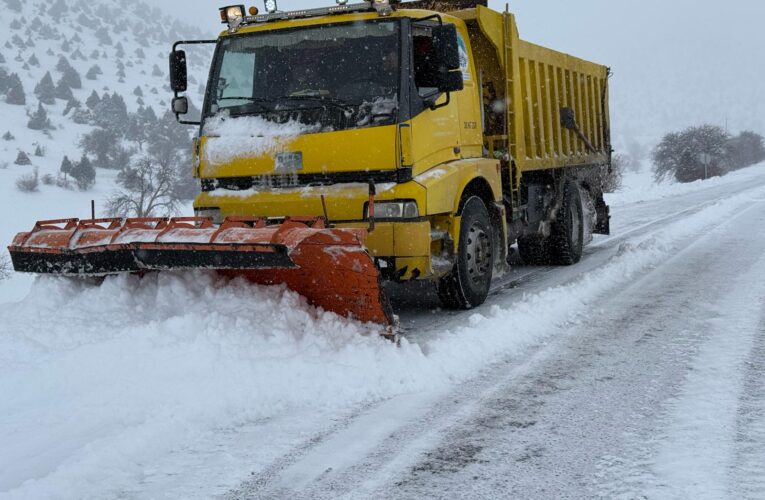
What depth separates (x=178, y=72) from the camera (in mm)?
6344

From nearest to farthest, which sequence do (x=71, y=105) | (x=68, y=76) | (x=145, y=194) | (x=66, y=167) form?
(x=145, y=194), (x=66, y=167), (x=71, y=105), (x=68, y=76)

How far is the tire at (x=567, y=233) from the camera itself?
888cm

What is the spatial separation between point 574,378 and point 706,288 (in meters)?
3.38

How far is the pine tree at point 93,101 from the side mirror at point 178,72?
56.5 meters

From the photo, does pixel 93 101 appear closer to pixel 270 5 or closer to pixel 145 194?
pixel 145 194

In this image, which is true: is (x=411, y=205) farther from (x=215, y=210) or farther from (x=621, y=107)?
(x=621, y=107)

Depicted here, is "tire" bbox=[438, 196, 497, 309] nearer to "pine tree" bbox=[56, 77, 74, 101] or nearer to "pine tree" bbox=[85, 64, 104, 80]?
"pine tree" bbox=[56, 77, 74, 101]

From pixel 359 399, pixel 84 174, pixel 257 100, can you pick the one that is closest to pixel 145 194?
pixel 84 174

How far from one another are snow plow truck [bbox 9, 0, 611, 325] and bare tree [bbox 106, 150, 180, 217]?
2161cm

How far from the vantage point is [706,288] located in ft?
23.0

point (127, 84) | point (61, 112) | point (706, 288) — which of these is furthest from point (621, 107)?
point (706, 288)

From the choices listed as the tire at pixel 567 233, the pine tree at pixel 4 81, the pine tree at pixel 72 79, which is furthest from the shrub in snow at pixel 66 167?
the tire at pixel 567 233

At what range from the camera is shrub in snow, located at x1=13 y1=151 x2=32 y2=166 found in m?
41.8

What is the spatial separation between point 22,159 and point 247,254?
141ft
